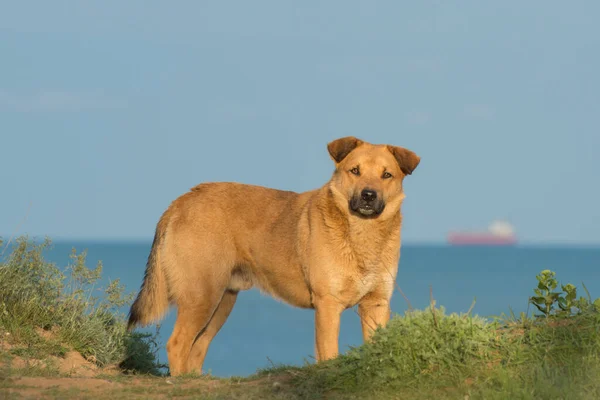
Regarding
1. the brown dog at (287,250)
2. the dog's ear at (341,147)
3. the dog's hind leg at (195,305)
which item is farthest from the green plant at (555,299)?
the dog's hind leg at (195,305)

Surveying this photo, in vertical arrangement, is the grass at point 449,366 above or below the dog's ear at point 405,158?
below

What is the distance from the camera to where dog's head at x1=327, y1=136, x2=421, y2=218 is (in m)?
7.91

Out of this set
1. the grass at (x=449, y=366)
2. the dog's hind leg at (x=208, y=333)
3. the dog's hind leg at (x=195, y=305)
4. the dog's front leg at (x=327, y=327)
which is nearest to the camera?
the grass at (x=449, y=366)

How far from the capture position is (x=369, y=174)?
26.3 feet

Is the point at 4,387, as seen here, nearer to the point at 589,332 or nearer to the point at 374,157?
the point at 374,157

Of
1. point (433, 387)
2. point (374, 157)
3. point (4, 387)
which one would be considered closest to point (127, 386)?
point (4, 387)

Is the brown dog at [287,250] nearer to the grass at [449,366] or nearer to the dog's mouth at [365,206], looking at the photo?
the dog's mouth at [365,206]

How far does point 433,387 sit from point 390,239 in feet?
7.50

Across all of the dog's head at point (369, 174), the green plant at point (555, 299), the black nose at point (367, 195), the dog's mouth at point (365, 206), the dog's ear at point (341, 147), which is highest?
the dog's ear at point (341, 147)

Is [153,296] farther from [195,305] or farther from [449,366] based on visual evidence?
[449,366]

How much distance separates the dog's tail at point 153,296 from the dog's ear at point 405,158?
9.36 feet

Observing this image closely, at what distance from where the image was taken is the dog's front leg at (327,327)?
7762 millimetres

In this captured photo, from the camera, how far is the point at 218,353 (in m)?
42.4

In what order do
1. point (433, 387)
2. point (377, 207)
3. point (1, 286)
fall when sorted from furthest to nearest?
point (1, 286)
point (377, 207)
point (433, 387)
